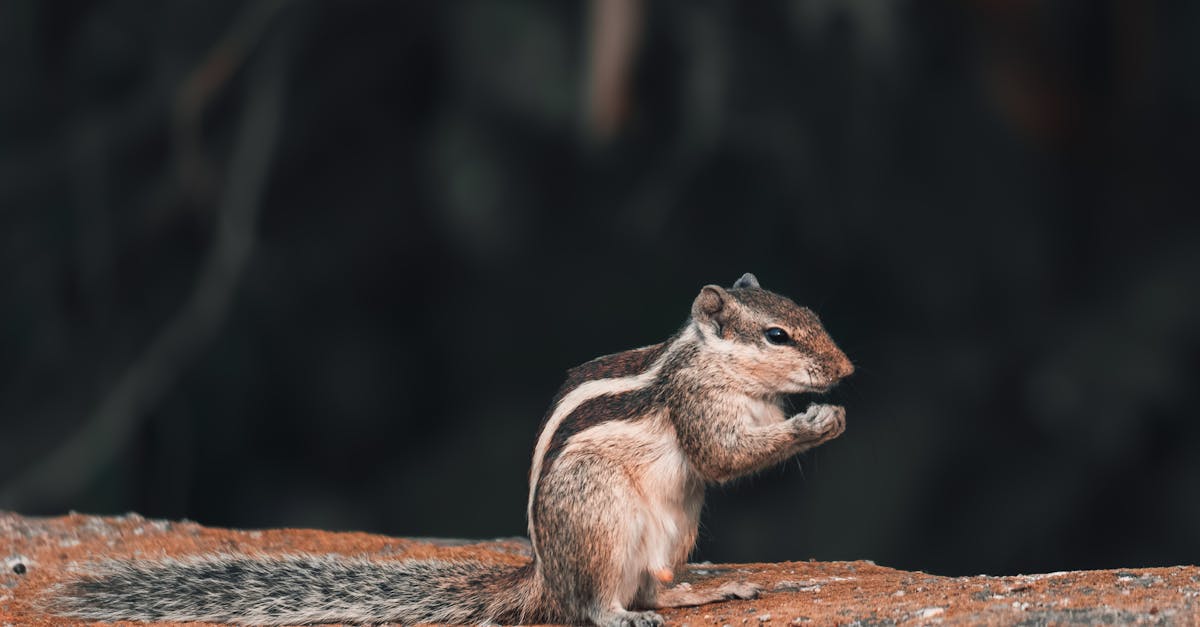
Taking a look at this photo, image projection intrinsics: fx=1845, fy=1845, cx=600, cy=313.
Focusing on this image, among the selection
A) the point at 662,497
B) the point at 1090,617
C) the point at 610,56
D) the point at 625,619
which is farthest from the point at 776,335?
the point at 610,56

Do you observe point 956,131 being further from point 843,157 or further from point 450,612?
point 450,612

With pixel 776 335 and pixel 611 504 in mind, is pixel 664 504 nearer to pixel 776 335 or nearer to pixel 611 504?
pixel 611 504

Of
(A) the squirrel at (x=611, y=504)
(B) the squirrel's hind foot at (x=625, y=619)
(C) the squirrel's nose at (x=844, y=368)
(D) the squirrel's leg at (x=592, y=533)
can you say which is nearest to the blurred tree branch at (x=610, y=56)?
(A) the squirrel at (x=611, y=504)

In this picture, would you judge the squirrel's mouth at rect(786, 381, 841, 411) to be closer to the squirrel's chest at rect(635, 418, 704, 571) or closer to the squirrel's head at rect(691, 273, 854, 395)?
the squirrel's head at rect(691, 273, 854, 395)

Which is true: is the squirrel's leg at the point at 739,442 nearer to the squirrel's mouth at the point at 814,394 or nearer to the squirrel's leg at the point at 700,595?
the squirrel's mouth at the point at 814,394

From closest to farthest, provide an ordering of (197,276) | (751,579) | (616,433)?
(616,433), (751,579), (197,276)

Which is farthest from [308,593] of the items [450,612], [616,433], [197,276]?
[197,276]
